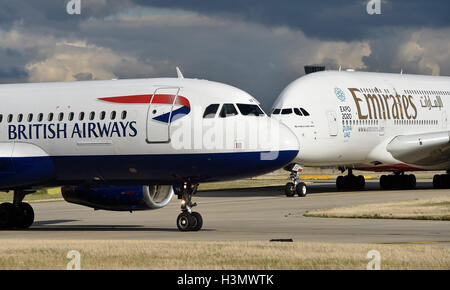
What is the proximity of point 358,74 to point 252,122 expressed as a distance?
→ 2681 cm

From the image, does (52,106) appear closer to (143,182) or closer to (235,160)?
(143,182)

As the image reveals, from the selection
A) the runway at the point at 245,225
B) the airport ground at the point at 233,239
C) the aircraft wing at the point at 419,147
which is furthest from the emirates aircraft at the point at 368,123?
the airport ground at the point at 233,239

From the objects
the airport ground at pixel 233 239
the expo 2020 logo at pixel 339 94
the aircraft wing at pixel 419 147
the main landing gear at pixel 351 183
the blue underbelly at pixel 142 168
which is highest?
the expo 2020 logo at pixel 339 94

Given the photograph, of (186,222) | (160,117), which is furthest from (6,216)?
(160,117)

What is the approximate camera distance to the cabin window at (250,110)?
80.3 ft

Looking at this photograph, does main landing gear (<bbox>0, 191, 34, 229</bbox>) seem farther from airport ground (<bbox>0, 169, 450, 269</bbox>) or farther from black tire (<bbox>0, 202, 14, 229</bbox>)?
airport ground (<bbox>0, 169, 450, 269</bbox>)

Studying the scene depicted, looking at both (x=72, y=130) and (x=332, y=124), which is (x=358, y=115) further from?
(x=72, y=130)

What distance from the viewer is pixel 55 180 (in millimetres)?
26281

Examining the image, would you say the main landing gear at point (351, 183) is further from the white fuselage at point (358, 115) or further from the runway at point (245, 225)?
the runway at point (245, 225)

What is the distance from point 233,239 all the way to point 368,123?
86.6 feet

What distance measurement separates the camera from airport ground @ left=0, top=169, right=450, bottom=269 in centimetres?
1664

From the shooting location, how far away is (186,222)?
24.9 m

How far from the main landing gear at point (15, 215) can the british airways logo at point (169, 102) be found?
536cm
